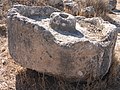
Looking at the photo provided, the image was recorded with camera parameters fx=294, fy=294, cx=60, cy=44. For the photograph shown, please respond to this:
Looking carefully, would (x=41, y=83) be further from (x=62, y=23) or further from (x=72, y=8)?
(x=72, y=8)

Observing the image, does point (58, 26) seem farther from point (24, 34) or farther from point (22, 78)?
point (22, 78)

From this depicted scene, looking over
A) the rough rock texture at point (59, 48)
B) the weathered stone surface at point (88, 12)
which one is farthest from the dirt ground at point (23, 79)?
the weathered stone surface at point (88, 12)

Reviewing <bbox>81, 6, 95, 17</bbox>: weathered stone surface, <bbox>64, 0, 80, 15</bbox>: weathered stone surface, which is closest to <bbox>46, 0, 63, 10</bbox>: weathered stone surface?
<bbox>64, 0, 80, 15</bbox>: weathered stone surface

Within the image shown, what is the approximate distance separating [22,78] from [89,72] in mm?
982

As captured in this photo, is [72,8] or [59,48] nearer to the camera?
[59,48]

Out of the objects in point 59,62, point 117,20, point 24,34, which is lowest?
point 117,20

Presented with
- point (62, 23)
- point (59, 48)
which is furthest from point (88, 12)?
point (59, 48)

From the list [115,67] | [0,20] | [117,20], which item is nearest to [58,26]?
[115,67]

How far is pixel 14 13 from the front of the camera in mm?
3916

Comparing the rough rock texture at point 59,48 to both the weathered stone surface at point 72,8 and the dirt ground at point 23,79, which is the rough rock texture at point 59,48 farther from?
the weathered stone surface at point 72,8

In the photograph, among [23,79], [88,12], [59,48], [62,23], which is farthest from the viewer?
[88,12]

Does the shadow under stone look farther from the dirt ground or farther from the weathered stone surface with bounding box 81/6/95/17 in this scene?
the weathered stone surface with bounding box 81/6/95/17

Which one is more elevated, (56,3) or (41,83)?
(56,3)

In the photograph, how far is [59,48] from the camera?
11.2ft
